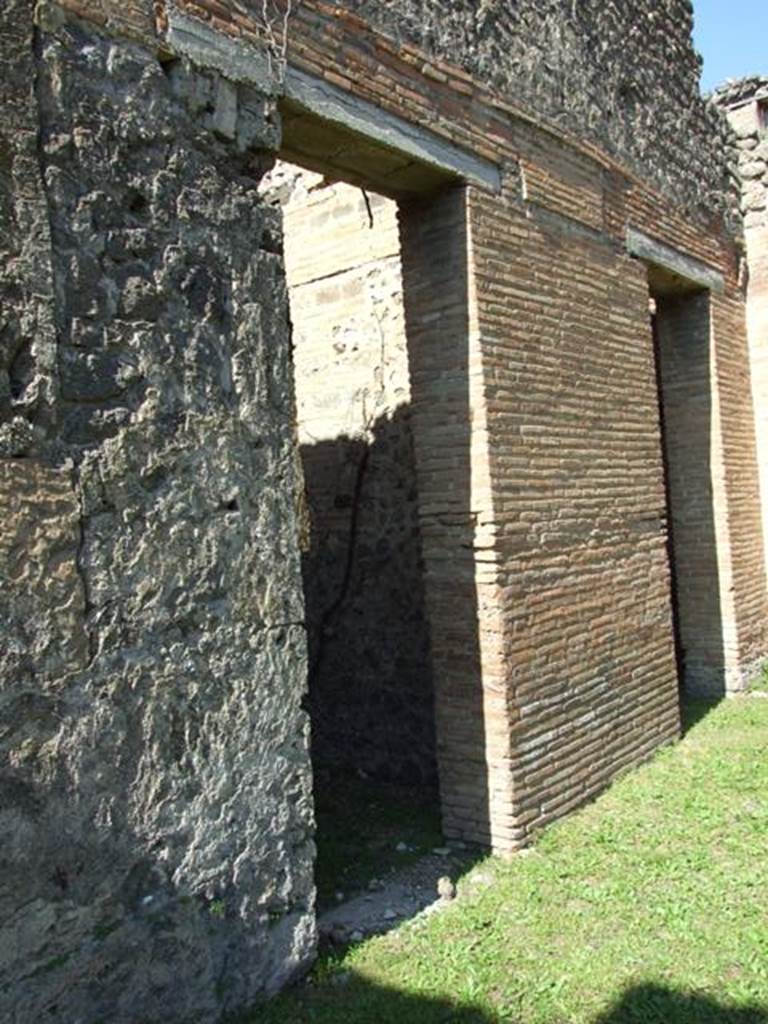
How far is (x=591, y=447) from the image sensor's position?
17.8 ft

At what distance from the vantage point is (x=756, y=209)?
7.96 meters

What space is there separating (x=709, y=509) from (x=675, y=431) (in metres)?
0.70

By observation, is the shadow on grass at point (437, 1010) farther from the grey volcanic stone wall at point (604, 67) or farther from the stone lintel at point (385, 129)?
the grey volcanic stone wall at point (604, 67)

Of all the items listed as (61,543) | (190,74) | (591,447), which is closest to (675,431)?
(591,447)

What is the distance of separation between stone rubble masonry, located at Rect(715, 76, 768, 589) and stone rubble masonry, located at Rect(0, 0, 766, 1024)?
125 inches

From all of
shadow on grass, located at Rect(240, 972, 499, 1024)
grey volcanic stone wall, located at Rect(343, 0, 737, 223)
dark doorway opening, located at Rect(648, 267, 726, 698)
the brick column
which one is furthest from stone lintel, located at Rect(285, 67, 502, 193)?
shadow on grass, located at Rect(240, 972, 499, 1024)

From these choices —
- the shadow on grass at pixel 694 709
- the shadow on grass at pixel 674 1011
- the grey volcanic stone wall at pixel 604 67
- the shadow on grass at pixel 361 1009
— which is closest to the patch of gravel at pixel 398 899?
the shadow on grass at pixel 361 1009

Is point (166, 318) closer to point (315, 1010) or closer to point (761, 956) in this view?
point (315, 1010)

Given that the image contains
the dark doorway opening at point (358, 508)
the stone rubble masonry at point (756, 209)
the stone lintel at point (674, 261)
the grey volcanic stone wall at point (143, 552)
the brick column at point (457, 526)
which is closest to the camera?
the grey volcanic stone wall at point (143, 552)

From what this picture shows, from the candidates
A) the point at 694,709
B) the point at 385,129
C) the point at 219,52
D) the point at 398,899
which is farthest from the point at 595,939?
the point at 694,709

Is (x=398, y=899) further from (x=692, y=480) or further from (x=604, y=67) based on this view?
(x=604, y=67)

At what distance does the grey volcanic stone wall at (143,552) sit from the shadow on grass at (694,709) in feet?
13.1

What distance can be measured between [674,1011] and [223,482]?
2340mm

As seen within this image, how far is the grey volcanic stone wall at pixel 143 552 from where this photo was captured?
2752mm
